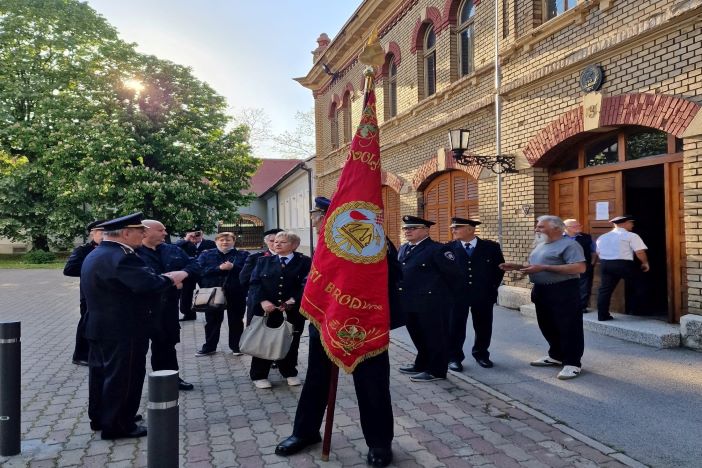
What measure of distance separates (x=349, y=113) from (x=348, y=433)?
15.5 m

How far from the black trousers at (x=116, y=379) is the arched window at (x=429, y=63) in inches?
416

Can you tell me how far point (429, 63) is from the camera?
516 inches

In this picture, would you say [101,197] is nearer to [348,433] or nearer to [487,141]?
[487,141]

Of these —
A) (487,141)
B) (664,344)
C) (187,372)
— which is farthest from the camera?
(487,141)

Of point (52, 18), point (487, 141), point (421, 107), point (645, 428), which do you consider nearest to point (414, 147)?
point (421, 107)

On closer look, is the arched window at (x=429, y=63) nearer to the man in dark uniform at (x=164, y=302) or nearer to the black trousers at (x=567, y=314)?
the black trousers at (x=567, y=314)

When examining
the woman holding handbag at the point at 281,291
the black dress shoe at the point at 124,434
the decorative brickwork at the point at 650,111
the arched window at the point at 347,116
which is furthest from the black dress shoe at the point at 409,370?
the arched window at the point at 347,116

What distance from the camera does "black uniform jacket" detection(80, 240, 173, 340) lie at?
389 cm

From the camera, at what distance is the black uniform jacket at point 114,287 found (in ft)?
12.8

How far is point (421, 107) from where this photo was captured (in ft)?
42.1

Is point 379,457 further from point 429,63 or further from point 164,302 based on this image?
point 429,63

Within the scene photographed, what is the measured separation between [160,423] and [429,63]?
12104 mm

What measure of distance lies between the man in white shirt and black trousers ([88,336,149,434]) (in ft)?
20.8

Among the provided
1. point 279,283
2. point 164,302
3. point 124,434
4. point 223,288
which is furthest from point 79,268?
point 124,434
